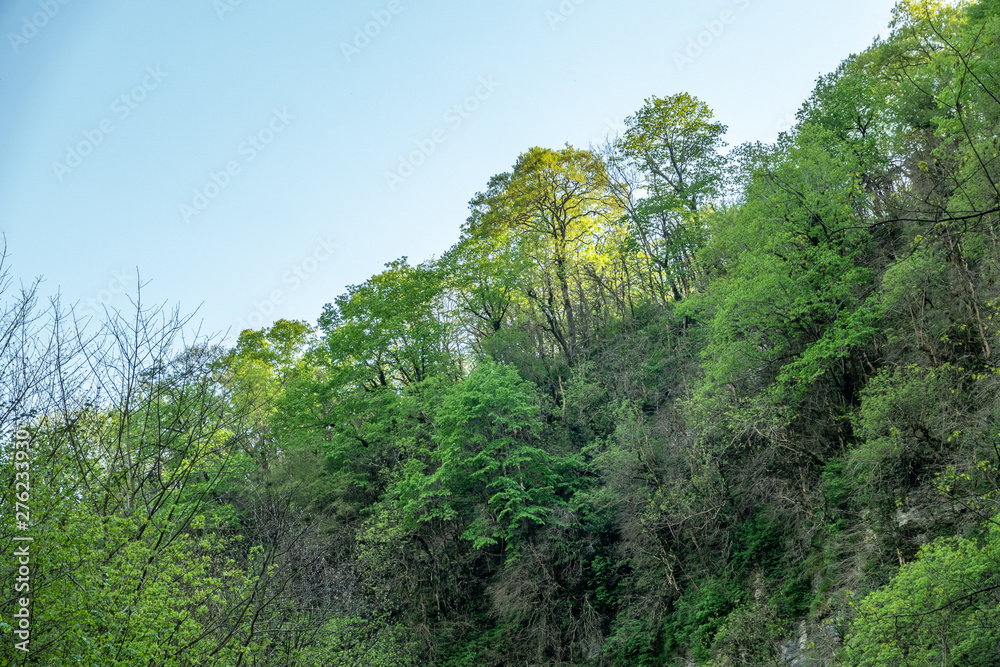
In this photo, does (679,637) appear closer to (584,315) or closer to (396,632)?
(396,632)

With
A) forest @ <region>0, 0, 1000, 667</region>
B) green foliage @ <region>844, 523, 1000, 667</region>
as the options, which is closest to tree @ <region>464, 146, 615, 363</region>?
forest @ <region>0, 0, 1000, 667</region>

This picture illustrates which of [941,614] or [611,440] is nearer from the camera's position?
[941,614]

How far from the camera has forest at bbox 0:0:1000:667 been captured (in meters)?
8.99

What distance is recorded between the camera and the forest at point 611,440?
899 centimetres

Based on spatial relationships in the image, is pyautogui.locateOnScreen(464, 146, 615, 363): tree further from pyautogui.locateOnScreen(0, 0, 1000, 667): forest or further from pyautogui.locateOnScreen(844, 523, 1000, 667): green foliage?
pyautogui.locateOnScreen(844, 523, 1000, 667): green foliage

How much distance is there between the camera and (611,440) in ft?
70.5

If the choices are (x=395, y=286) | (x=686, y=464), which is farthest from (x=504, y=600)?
(x=395, y=286)

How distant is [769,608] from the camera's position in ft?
47.9

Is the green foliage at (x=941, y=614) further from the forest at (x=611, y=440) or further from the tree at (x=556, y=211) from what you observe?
the tree at (x=556, y=211)

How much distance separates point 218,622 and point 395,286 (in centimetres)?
2037

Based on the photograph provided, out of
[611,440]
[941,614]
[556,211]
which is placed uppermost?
[556,211]

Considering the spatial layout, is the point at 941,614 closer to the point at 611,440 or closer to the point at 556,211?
the point at 611,440

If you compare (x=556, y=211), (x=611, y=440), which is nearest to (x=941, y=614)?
(x=611, y=440)

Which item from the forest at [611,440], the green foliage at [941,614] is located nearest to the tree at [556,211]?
the forest at [611,440]
